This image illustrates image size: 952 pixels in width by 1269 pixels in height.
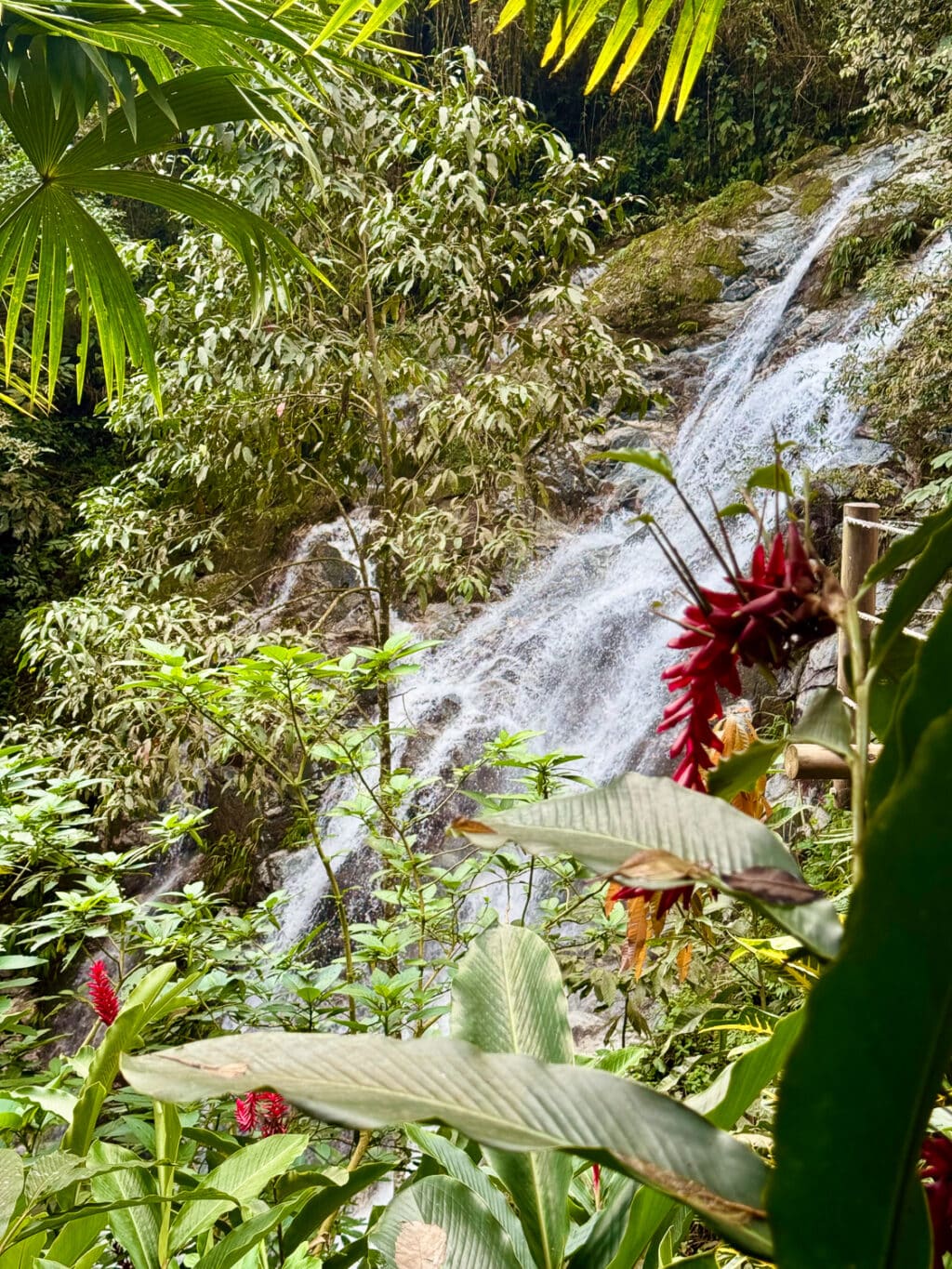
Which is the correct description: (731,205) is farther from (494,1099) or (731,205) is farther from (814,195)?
(494,1099)

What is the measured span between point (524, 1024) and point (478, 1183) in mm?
147

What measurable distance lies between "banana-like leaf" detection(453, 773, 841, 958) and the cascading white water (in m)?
3.57

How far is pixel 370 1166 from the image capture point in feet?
1.97

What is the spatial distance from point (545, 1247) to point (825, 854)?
2169mm

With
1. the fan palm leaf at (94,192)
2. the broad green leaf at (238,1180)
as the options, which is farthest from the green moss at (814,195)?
the broad green leaf at (238,1180)

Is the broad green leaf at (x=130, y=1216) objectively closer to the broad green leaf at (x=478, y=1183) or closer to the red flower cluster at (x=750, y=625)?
the broad green leaf at (x=478, y=1183)

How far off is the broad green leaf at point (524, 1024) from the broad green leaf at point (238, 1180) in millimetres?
286

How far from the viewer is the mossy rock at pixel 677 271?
629 cm

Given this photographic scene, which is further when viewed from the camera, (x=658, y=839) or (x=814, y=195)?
(x=814, y=195)

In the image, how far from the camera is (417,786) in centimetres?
158

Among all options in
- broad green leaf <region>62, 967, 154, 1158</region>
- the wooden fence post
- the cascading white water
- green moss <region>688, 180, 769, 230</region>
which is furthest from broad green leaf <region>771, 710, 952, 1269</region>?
green moss <region>688, 180, 769, 230</region>

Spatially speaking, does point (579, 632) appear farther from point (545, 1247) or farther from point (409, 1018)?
point (545, 1247)

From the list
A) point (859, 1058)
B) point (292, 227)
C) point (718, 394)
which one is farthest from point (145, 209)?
point (859, 1058)

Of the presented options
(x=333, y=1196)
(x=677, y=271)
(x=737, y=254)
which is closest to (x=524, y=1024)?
(x=333, y=1196)
